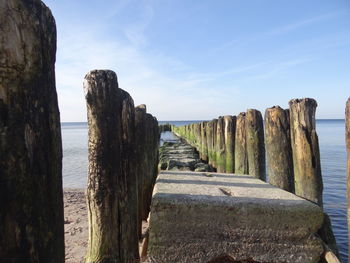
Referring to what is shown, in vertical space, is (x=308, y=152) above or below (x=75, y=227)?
above

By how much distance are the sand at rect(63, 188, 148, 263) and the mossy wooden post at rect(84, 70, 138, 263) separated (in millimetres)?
717

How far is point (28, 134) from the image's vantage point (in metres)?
1.15

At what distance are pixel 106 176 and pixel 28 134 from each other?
5.48ft

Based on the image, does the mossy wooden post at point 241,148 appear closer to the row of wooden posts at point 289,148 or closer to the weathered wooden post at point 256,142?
the row of wooden posts at point 289,148

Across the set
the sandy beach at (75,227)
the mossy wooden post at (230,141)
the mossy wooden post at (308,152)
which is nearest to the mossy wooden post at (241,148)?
the mossy wooden post at (230,141)

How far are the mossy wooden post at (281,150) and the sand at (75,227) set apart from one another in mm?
2058

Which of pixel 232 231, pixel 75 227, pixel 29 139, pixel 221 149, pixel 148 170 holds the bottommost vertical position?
pixel 75 227

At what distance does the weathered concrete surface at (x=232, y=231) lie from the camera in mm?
3195

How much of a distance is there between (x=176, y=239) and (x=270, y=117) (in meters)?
2.16

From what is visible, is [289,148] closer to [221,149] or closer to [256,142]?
[256,142]

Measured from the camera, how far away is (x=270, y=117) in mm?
4434

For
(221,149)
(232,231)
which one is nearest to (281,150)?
(232,231)

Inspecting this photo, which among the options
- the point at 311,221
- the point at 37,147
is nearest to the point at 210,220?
the point at 311,221

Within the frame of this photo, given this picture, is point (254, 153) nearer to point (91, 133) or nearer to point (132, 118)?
point (132, 118)
